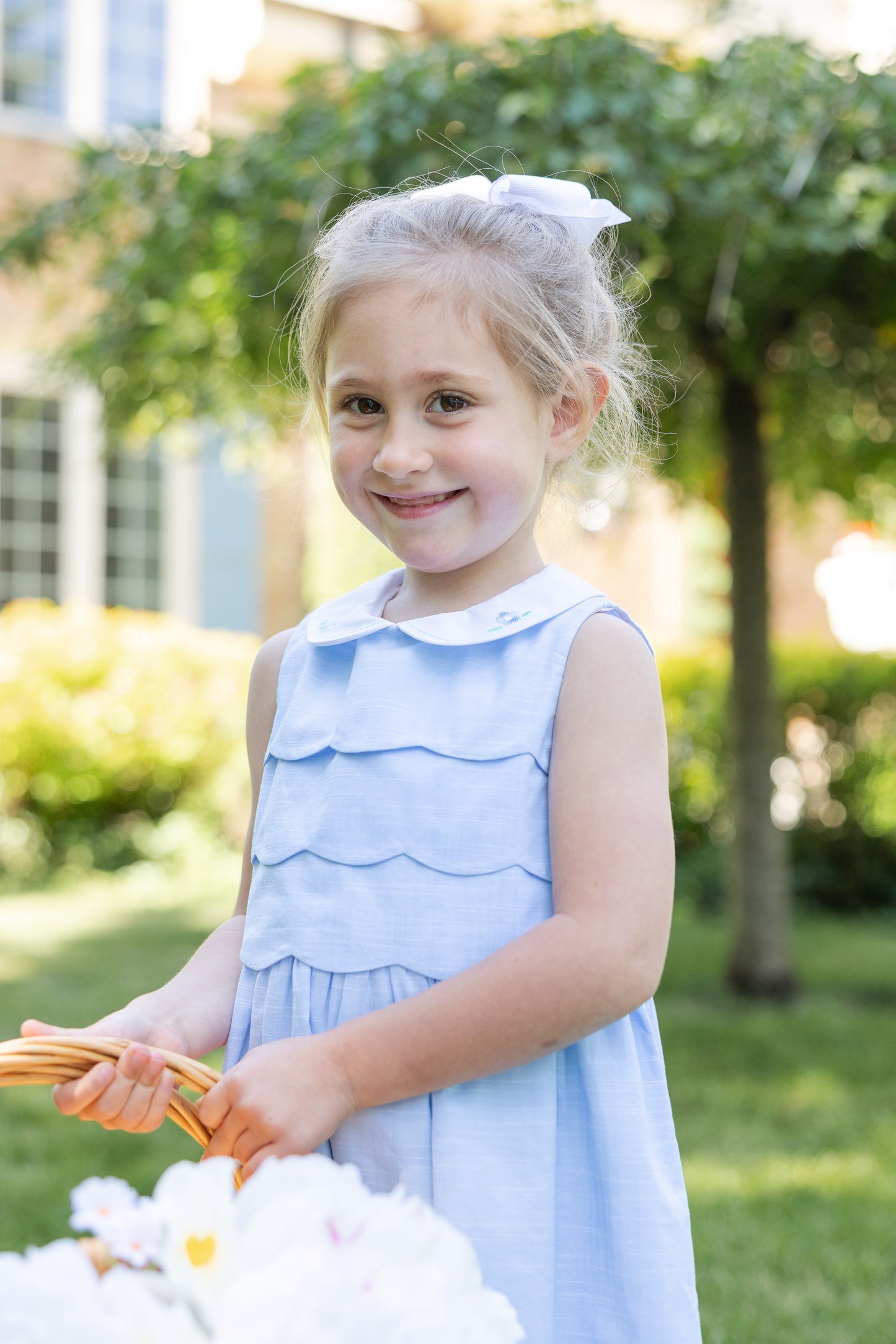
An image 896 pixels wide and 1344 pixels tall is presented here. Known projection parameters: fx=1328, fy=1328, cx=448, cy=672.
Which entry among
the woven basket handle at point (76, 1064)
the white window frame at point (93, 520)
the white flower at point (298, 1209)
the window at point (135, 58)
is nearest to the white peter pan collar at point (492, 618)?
the woven basket handle at point (76, 1064)

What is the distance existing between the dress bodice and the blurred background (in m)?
0.40

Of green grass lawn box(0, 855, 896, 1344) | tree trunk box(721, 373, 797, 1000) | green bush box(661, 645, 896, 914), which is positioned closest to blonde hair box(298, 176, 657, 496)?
green grass lawn box(0, 855, 896, 1344)

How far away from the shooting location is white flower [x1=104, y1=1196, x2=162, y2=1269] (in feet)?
2.30

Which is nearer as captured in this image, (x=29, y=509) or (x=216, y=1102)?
(x=216, y=1102)

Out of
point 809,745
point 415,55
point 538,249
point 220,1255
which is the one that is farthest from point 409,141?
point 809,745

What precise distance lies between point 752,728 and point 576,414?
373 cm

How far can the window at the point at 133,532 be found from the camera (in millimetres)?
9156

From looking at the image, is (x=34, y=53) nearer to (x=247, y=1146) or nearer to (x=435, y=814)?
→ (x=435, y=814)

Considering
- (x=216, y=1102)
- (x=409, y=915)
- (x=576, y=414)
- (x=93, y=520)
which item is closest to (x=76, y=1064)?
(x=216, y=1102)

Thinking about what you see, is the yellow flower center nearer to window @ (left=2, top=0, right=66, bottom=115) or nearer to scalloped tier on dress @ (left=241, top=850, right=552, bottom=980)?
scalloped tier on dress @ (left=241, top=850, right=552, bottom=980)

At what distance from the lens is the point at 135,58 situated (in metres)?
9.09

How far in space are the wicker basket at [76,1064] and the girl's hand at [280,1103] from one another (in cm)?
2

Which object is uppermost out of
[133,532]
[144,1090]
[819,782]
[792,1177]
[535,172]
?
[535,172]

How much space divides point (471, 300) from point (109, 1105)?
0.77 metres
